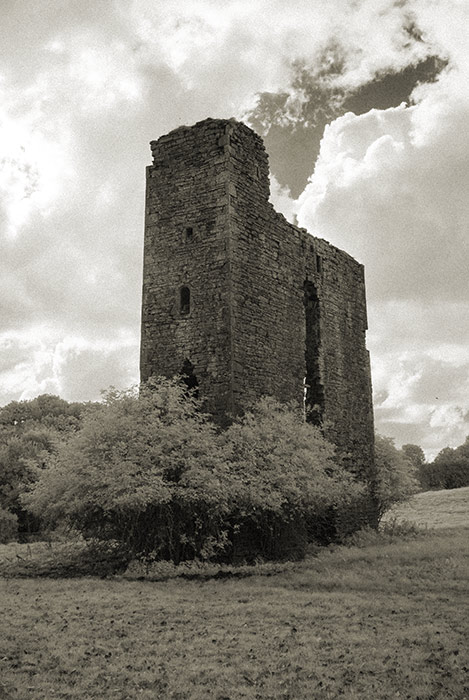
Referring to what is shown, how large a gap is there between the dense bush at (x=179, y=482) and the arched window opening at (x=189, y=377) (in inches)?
28.8

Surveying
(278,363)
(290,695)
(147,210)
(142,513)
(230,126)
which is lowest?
(290,695)

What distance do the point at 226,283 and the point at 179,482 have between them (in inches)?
240

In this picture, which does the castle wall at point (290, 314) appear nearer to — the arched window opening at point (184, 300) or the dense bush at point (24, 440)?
the arched window opening at point (184, 300)

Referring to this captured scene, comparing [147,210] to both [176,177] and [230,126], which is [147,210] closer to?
[176,177]

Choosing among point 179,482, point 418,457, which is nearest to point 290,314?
point 179,482

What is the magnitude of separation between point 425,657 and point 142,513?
8.28 metres

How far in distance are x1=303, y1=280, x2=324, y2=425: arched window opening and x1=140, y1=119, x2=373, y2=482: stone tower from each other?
4cm

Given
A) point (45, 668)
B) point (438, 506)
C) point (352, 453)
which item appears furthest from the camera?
point (438, 506)

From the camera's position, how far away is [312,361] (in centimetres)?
2211

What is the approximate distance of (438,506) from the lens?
44844mm

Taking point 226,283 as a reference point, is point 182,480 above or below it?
below

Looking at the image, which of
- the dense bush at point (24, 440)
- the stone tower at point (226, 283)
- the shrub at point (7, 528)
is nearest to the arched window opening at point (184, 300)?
the stone tower at point (226, 283)

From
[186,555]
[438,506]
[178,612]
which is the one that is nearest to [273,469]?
[186,555]

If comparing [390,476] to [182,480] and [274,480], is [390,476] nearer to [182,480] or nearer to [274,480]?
[274,480]
